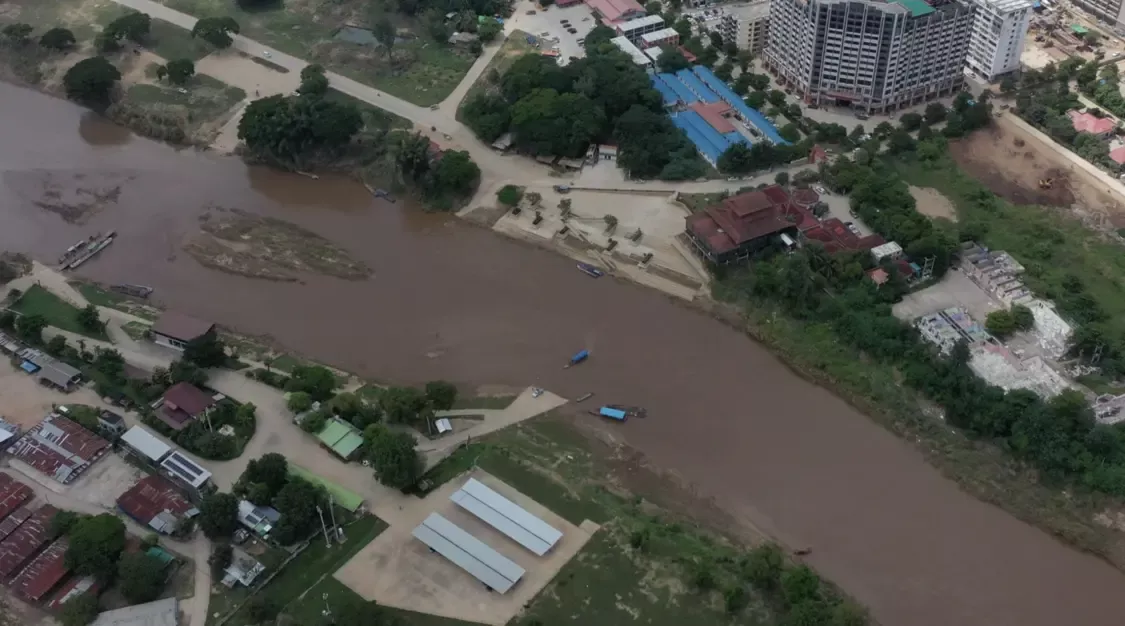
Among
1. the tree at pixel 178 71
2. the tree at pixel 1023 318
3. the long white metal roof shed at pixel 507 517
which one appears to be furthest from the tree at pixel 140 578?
the tree at pixel 178 71

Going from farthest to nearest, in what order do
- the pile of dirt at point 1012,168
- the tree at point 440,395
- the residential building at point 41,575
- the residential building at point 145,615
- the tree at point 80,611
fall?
the pile of dirt at point 1012,168
the tree at point 440,395
the residential building at point 41,575
the residential building at point 145,615
the tree at point 80,611

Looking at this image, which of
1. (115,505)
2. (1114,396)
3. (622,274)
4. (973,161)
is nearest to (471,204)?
(622,274)

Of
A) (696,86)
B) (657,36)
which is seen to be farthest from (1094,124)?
(657,36)

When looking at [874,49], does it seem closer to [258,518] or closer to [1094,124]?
[1094,124]

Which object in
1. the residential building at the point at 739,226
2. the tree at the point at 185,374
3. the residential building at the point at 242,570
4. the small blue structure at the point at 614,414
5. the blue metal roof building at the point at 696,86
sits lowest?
the small blue structure at the point at 614,414

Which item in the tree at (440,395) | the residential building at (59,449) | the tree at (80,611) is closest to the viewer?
the tree at (80,611)

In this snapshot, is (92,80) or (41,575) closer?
(41,575)

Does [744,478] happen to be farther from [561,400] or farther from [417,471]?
[417,471]

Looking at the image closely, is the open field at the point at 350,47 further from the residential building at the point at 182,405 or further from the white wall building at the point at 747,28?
the residential building at the point at 182,405
